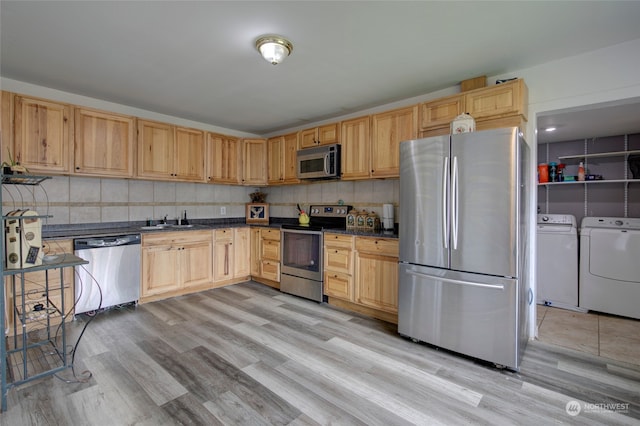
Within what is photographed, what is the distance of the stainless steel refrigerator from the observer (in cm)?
216

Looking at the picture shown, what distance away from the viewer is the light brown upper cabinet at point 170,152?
12.2 feet

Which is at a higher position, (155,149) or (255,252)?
(155,149)

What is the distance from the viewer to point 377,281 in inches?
125

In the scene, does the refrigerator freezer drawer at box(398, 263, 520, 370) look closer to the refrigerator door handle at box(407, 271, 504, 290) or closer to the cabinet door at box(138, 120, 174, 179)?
the refrigerator door handle at box(407, 271, 504, 290)

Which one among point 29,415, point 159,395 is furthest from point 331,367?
point 29,415

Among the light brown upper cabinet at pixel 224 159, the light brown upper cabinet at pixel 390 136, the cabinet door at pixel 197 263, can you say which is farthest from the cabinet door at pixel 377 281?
the light brown upper cabinet at pixel 224 159

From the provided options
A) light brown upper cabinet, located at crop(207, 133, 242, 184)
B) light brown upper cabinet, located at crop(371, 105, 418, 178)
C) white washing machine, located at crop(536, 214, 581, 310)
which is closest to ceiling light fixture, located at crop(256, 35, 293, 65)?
light brown upper cabinet, located at crop(371, 105, 418, 178)

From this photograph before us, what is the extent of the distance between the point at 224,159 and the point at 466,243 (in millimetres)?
3607

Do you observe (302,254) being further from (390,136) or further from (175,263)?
(390,136)

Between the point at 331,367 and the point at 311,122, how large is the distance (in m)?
3.50

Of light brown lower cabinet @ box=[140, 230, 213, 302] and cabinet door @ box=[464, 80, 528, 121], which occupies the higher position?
cabinet door @ box=[464, 80, 528, 121]

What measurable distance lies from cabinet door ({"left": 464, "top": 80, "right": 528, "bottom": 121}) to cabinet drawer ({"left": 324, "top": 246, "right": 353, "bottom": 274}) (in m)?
1.91

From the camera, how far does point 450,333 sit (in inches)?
94.4

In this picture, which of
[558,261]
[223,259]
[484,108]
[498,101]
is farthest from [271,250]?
[558,261]
